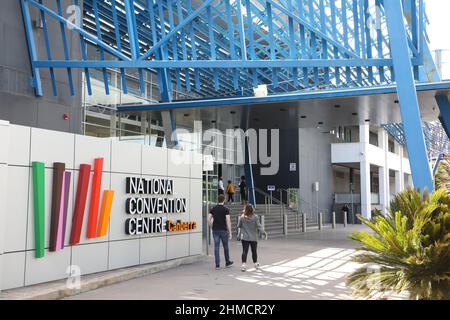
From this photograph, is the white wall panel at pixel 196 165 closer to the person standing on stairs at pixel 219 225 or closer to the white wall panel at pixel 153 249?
the person standing on stairs at pixel 219 225

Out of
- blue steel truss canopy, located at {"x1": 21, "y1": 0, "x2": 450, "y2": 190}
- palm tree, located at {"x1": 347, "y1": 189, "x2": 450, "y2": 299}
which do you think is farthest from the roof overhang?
palm tree, located at {"x1": 347, "y1": 189, "x2": 450, "y2": 299}

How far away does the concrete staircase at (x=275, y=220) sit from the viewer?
24170 mm

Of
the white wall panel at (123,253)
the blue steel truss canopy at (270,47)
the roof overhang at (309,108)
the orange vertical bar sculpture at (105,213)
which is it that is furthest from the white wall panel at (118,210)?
the roof overhang at (309,108)

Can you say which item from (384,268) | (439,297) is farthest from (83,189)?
(439,297)

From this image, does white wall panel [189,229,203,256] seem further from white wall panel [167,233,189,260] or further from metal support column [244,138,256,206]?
metal support column [244,138,256,206]

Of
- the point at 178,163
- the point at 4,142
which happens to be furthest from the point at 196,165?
the point at 4,142

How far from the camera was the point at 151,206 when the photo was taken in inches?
465

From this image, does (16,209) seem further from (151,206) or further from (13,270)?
(151,206)

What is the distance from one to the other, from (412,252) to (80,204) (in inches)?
235

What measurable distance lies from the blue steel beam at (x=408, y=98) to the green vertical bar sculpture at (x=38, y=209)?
9.10 metres

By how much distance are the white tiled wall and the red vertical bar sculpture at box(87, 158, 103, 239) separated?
100 mm

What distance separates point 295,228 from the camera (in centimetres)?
2814

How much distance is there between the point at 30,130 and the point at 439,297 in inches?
276
